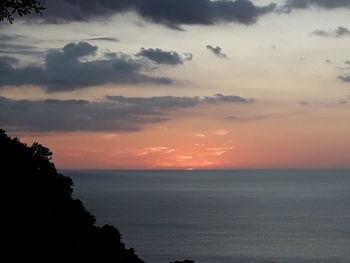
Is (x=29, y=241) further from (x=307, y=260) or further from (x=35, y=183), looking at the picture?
(x=307, y=260)

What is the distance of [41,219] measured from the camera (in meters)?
37.1

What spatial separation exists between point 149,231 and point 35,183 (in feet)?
493

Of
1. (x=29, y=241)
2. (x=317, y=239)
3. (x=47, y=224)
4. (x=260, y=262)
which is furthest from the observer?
(x=317, y=239)

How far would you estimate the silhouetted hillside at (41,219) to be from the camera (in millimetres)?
32562

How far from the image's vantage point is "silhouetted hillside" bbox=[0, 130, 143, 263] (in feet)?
107

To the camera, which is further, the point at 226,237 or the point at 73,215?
the point at 226,237

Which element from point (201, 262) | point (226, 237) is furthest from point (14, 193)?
point (226, 237)

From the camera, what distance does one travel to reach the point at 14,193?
3762cm

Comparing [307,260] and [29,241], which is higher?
[29,241]

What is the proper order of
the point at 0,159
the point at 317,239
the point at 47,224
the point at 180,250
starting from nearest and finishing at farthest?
the point at 47,224 → the point at 0,159 → the point at 180,250 → the point at 317,239

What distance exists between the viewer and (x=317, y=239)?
598 feet

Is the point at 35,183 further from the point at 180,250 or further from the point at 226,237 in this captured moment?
Result: the point at 226,237

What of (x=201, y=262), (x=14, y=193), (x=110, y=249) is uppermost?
(x=14, y=193)

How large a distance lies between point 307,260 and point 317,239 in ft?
110
